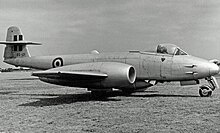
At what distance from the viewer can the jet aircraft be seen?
32.8 feet

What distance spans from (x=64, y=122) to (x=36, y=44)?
35.1 feet

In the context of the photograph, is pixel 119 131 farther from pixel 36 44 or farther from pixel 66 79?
pixel 36 44

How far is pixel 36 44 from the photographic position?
16109 millimetres

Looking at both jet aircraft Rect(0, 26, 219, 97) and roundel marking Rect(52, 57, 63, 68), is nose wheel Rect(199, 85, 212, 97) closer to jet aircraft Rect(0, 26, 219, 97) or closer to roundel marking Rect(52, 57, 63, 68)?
jet aircraft Rect(0, 26, 219, 97)

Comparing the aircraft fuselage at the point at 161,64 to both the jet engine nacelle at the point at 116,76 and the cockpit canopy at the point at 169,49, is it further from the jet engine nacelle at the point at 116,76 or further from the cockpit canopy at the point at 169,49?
the jet engine nacelle at the point at 116,76

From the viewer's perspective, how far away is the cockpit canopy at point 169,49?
1112 cm

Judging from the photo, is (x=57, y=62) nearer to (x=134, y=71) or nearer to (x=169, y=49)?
(x=134, y=71)

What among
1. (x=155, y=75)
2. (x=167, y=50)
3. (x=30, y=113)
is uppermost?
(x=167, y=50)

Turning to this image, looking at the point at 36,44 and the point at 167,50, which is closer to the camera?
the point at 167,50

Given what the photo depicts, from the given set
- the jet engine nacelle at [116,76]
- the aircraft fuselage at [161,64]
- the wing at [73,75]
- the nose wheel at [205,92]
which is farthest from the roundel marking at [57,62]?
the nose wheel at [205,92]

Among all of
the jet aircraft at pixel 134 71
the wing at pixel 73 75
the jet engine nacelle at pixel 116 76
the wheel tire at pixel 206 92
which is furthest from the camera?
the wheel tire at pixel 206 92

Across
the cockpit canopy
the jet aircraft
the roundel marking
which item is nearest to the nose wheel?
the jet aircraft

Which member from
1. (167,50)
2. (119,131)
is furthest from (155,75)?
(119,131)

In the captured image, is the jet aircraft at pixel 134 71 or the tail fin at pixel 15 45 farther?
the tail fin at pixel 15 45
